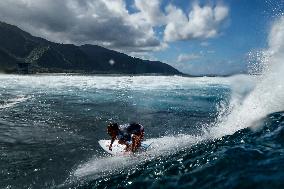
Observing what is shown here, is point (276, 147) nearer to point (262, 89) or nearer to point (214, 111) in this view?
point (262, 89)

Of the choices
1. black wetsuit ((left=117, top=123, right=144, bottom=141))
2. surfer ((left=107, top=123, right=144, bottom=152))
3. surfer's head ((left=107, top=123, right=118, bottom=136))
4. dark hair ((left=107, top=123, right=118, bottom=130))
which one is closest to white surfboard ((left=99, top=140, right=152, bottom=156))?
surfer ((left=107, top=123, right=144, bottom=152))

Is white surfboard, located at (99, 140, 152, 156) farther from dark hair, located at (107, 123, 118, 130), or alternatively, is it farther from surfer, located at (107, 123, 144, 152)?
dark hair, located at (107, 123, 118, 130)

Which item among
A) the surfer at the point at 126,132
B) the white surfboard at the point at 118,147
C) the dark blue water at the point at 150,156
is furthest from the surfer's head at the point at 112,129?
the dark blue water at the point at 150,156

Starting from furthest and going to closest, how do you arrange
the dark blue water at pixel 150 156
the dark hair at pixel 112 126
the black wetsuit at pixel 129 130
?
the black wetsuit at pixel 129 130
the dark hair at pixel 112 126
the dark blue water at pixel 150 156

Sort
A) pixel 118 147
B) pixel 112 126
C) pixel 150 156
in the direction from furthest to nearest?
pixel 118 147, pixel 112 126, pixel 150 156

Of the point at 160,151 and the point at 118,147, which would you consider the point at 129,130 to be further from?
the point at 160,151

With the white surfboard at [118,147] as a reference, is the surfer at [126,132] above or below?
above

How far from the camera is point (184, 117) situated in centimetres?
3566

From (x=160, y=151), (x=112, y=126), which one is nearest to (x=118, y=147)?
(x=112, y=126)

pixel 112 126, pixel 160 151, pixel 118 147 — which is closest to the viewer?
pixel 160 151

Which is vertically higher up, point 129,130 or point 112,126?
point 112,126

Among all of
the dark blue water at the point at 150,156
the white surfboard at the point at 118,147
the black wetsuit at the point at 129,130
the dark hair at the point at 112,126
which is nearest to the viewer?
the dark blue water at the point at 150,156

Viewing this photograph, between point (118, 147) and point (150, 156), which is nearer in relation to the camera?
point (150, 156)

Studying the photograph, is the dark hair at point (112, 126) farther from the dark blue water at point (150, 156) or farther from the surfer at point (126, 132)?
the dark blue water at point (150, 156)
